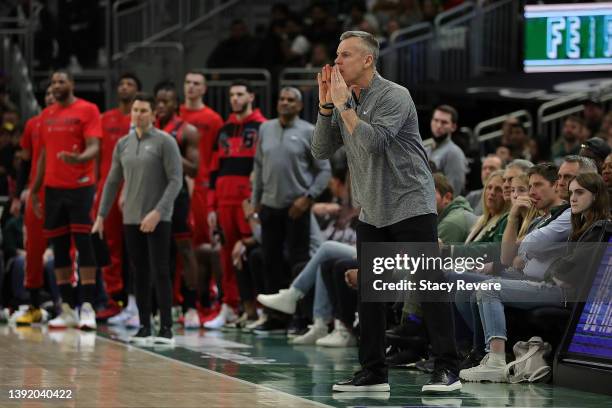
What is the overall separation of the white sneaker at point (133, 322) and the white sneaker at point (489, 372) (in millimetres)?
4953

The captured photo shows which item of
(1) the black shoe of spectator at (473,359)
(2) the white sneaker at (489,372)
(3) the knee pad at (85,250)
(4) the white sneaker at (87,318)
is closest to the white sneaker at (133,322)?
(4) the white sneaker at (87,318)

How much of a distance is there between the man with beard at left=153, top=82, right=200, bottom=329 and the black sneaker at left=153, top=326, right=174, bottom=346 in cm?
199

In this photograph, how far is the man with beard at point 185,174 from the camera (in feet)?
45.0

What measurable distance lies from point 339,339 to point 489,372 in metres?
2.67

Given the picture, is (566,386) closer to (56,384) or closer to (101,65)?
(56,384)

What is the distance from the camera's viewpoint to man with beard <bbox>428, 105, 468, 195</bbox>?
12.8 meters

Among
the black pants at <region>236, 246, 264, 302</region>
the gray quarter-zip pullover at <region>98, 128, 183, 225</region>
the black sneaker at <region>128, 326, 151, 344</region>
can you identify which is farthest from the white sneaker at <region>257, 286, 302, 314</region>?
the black pants at <region>236, 246, 264, 302</region>

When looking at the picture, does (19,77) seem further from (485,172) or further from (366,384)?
(366,384)

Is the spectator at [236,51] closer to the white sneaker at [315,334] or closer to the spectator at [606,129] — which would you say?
the spectator at [606,129]

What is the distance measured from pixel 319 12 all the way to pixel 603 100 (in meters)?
5.37

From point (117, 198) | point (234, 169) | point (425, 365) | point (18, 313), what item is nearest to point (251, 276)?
point (234, 169)

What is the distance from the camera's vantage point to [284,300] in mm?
12289

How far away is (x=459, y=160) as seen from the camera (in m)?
12.9

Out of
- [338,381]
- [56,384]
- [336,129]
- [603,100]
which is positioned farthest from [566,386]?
[603,100]
